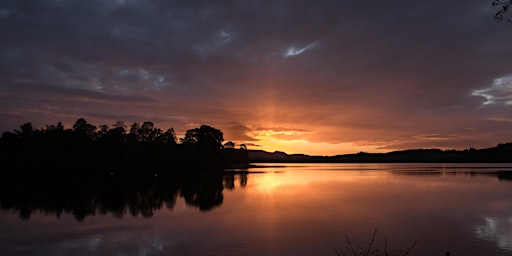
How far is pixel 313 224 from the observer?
92.6 feet

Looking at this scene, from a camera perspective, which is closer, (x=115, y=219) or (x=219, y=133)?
(x=115, y=219)

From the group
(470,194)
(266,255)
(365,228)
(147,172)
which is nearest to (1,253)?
(266,255)

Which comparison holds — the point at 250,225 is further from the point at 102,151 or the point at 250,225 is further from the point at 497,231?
the point at 102,151

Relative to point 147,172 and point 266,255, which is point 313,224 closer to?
point 266,255

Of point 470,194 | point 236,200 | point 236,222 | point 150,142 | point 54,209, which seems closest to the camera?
point 236,222

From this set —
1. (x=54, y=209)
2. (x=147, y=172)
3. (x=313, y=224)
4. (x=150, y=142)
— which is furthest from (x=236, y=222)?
(x=150, y=142)

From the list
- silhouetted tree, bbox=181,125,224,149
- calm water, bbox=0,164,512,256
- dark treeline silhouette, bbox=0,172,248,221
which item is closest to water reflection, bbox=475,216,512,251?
calm water, bbox=0,164,512,256

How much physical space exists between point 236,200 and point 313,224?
18148 millimetres

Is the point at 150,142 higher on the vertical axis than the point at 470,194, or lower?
higher

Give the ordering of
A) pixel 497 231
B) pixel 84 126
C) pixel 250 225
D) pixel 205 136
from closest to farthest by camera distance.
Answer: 1. pixel 497 231
2. pixel 250 225
3. pixel 84 126
4. pixel 205 136

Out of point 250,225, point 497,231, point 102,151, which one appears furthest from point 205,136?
point 497,231

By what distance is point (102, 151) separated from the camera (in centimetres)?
8994

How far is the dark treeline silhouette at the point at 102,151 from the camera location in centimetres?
7944

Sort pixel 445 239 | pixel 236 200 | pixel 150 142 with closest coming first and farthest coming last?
pixel 445 239 < pixel 236 200 < pixel 150 142
